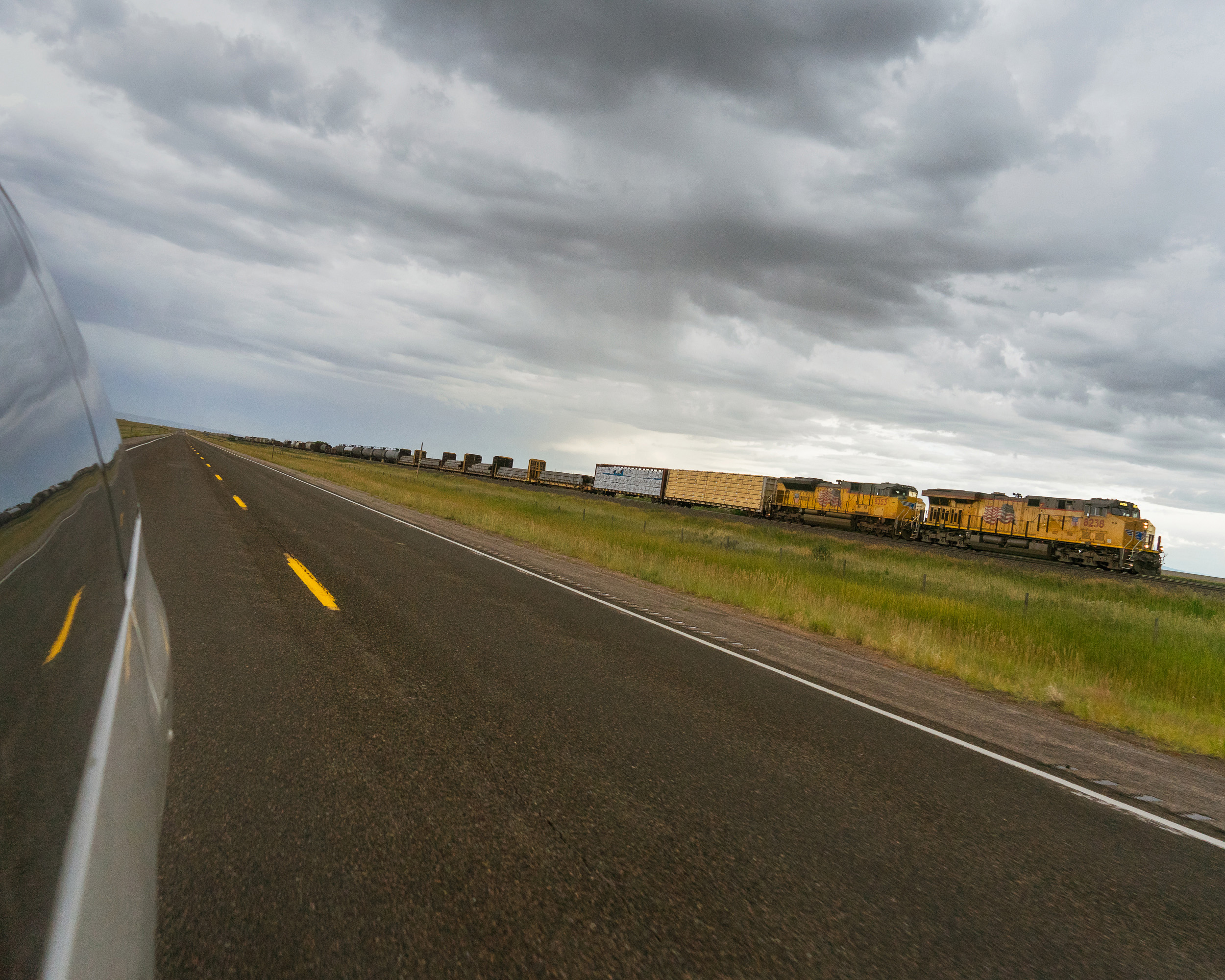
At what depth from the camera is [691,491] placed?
217 ft

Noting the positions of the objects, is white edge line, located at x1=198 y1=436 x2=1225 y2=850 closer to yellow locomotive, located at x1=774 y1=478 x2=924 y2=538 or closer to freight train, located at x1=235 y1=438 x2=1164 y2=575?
freight train, located at x1=235 y1=438 x2=1164 y2=575

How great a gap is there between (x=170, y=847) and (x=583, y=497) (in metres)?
58.4

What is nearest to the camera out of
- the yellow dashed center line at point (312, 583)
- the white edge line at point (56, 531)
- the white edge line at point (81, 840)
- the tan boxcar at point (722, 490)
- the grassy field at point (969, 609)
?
the white edge line at point (81, 840)

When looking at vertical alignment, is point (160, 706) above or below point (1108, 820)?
above

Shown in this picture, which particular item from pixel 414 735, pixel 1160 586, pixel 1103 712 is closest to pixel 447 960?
pixel 414 735

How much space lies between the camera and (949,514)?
140 ft

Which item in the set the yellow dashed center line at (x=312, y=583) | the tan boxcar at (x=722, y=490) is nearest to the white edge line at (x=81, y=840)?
the yellow dashed center line at (x=312, y=583)

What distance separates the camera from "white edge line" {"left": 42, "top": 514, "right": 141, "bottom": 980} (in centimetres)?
92

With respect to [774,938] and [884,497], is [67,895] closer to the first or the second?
[774,938]

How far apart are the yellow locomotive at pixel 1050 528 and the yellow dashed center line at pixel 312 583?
1487 inches

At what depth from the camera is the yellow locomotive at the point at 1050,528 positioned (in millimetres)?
34406

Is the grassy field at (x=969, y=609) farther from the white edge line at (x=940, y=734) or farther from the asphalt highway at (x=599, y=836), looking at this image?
the asphalt highway at (x=599, y=836)


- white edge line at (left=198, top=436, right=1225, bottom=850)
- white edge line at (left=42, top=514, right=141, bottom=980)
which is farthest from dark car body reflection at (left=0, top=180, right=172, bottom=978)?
white edge line at (left=198, top=436, right=1225, bottom=850)

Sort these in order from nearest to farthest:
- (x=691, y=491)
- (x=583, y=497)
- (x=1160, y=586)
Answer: (x=1160, y=586), (x=583, y=497), (x=691, y=491)
